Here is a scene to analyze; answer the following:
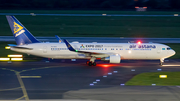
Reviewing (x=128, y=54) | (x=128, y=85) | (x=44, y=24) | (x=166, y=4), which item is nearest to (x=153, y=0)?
(x=166, y=4)

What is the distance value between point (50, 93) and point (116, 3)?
12522 cm

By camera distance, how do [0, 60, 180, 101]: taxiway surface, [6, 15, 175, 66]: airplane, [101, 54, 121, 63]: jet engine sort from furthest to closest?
[6, 15, 175, 66]: airplane
[101, 54, 121, 63]: jet engine
[0, 60, 180, 101]: taxiway surface

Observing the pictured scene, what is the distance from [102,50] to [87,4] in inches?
4314

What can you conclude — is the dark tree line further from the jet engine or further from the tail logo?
the jet engine

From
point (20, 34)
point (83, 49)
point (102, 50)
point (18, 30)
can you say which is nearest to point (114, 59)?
point (102, 50)

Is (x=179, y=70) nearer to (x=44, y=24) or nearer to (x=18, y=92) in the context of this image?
(x=18, y=92)

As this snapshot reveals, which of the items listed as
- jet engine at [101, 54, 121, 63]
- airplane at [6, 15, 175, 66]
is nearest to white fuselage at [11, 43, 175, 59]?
airplane at [6, 15, 175, 66]

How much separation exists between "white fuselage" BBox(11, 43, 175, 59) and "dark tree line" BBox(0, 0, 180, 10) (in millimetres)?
98012

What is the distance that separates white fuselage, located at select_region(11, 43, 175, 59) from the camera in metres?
31.8

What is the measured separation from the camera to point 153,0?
452 ft

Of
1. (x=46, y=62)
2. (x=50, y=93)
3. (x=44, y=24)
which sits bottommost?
(x=50, y=93)

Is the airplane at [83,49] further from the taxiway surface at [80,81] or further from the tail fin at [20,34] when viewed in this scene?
the taxiway surface at [80,81]

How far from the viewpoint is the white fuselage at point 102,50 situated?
31828mm

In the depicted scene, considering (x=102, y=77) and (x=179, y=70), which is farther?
(x=179, y=70)
